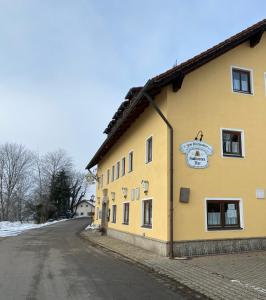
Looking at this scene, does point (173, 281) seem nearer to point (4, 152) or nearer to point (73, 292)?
point (73, 292)

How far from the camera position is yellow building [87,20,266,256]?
12336mm

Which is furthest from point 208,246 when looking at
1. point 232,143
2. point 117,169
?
point 117,169

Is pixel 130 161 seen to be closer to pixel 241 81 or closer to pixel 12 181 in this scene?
pixel 241 81

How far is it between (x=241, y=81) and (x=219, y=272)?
831 centimetres

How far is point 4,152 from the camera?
7200cm

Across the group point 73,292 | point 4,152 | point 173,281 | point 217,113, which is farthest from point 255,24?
point 4,152

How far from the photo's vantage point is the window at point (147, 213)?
14.4 metres

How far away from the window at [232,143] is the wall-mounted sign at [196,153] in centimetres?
94

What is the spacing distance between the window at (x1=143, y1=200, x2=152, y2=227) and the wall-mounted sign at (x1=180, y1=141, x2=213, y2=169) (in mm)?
2820

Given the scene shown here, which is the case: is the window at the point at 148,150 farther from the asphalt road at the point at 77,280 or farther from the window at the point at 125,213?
the asphalt road at the point at 77,280

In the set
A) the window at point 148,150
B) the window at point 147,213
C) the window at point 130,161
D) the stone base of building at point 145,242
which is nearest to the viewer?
the stone base of building at point 145,242

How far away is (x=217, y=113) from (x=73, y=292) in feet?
29.3

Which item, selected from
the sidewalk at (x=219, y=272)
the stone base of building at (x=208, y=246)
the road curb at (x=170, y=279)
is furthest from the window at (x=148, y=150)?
the road curb at (x=170, y=279)

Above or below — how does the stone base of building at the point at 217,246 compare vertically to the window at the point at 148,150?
below
